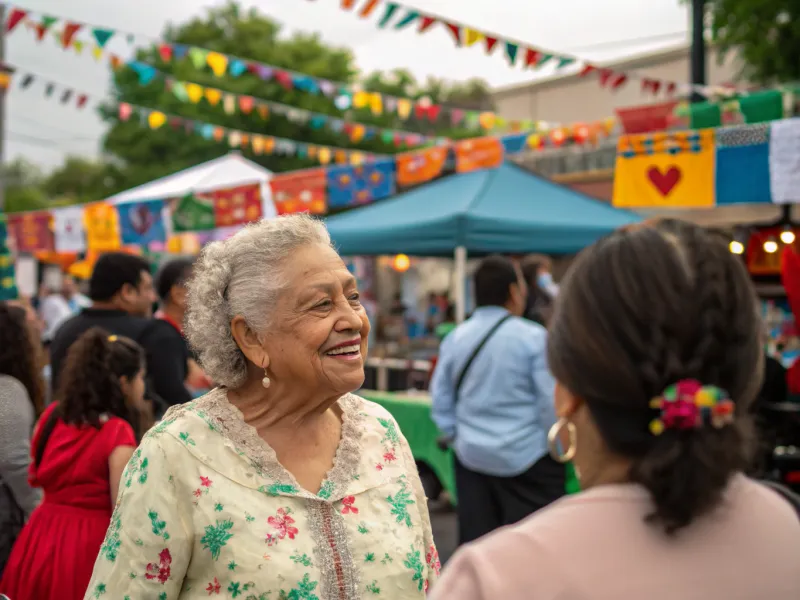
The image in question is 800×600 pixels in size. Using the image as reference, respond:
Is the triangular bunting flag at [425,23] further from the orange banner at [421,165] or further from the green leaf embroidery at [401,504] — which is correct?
the green leaf embroidery at [401,504]

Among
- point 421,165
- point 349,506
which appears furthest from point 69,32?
point 349,506

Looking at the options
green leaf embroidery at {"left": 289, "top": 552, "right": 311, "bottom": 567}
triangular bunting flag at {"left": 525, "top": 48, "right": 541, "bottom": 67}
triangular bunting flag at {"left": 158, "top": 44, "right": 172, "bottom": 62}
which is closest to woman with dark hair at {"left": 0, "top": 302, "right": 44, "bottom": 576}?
green leaf embroidery at {"left": 289, "top": 552, "right": 311, "bottom": 567}

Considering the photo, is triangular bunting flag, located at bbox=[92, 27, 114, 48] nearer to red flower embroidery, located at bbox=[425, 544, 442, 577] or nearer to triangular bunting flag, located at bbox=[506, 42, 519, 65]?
triangular bunting flag, located at bbox=[506, 42, 519, 65]

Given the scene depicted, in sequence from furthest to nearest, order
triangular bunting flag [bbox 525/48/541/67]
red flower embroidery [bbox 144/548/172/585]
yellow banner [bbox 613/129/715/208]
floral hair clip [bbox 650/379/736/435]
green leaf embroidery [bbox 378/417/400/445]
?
triangular bunting flag [bbox 525/48/541/67] → yellow banner [bbox 613/129/715/208] → green leaf embroidery [bbox 378/417/400/445] → red flower embroidery [bbox 144/548/172/585] → floral hair clip [bbox 650/379/736/435]

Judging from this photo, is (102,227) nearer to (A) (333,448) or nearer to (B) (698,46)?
(B) (698,46)

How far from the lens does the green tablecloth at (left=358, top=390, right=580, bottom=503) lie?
6863 millimetres

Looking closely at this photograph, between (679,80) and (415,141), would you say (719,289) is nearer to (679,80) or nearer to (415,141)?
(415,141)

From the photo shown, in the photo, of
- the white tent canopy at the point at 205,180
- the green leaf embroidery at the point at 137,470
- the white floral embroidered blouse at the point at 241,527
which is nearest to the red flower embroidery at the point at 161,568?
the white floral embroidered blouse at the point at 241,527

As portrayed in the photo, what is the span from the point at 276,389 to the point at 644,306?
118 cm

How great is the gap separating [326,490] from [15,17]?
786 cm

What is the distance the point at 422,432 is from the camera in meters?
7.10

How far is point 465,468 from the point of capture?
4.93 m

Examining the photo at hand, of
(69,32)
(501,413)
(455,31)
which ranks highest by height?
(69,32)

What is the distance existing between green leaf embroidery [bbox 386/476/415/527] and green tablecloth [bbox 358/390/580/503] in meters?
4.61
